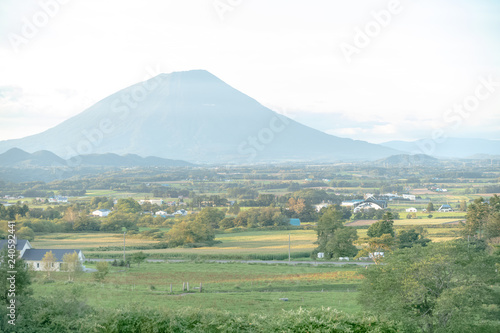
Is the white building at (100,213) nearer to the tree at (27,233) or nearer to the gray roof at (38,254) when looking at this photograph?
the tree at (27,233)

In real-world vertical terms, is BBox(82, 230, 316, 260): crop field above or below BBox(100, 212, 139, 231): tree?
below

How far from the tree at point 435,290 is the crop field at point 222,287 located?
2779mm

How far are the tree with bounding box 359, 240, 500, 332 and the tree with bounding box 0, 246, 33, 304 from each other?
10.2 m

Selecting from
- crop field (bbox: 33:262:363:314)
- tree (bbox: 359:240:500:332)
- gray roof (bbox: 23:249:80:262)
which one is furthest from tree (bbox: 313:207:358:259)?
tree (bbox: 359:240:500:332)

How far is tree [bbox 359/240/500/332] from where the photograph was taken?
44.3 feet

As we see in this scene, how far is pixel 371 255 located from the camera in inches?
1316

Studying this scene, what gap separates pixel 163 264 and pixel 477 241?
69.1 ft

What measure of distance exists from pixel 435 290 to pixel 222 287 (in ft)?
37.0

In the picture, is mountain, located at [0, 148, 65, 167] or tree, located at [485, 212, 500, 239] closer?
tree, located at [485, 212, 500, 239]

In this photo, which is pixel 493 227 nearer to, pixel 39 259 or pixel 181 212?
pixel 39 259

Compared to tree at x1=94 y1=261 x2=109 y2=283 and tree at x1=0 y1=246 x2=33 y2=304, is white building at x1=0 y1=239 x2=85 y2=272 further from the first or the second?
tree at x1=0 y1=246 x2=33 y2=304

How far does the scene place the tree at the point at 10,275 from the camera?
13114 millimetres

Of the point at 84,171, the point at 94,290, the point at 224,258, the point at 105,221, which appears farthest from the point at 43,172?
the point at 94,290

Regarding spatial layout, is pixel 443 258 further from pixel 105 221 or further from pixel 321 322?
pixel 105 221
